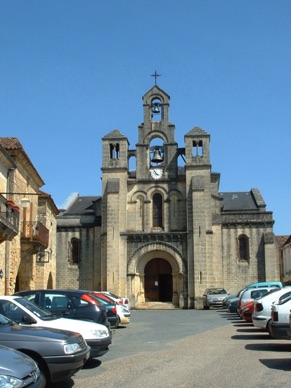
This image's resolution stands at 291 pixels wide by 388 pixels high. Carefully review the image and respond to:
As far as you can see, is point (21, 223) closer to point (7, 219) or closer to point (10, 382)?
point (7, 219)

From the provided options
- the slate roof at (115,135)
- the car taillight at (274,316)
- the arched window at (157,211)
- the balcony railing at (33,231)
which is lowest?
the car taillight at (274,316)

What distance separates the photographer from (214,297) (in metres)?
36.5

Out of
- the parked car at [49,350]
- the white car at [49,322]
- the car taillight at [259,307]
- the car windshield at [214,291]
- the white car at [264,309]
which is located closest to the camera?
the parked car at [49,350]

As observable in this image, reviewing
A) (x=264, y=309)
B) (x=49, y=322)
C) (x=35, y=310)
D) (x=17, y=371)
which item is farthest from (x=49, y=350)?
(x=264, y=309)

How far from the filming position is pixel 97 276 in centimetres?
4225

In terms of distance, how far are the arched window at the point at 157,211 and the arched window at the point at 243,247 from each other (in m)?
6.31

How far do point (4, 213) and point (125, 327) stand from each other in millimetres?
6462

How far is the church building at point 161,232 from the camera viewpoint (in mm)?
40469

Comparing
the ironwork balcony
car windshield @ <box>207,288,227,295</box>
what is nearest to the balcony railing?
the ironwork balcony

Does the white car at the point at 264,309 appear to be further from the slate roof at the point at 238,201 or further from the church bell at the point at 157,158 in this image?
the slate roof at the point at 238,201

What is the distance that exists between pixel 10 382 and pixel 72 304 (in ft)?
21.2

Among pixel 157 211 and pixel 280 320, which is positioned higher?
pixel 157 211

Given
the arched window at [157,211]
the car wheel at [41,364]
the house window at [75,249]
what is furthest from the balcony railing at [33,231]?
the car wheel at [41,364]

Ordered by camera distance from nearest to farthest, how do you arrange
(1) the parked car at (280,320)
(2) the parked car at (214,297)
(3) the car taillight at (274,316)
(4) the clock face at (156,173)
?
(1) the parked car at (280,320) → (3) the car taillight at (274,316) → (2) the parked car at (214,297) → (4) the clock face at (156,173)
